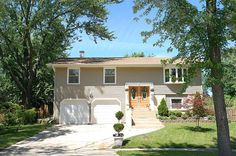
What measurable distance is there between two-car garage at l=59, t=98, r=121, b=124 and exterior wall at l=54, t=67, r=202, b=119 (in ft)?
1.31

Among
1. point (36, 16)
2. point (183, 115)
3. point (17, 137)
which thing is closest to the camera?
point (17, 137)

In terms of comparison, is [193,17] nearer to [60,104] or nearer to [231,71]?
[231,71]

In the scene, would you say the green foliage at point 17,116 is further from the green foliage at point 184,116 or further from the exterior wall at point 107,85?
the green foliage at point 184,116

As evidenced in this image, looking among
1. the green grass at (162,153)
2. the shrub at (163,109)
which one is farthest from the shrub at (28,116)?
the green grass at (162,153)

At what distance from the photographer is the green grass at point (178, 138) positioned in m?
20.2

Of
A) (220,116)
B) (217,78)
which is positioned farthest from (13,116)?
(217,78)

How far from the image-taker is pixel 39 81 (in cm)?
4266

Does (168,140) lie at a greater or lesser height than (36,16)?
lesser

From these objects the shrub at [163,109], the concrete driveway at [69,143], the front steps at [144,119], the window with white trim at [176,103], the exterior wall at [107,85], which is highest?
the exterior wall at [107,85]

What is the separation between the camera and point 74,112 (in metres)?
31.6

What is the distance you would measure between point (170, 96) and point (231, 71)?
56.9 feet

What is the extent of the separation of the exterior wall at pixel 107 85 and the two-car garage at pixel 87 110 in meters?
0.40

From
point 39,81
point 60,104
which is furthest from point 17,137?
point 39,81

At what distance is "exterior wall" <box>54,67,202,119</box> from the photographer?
31922mm
